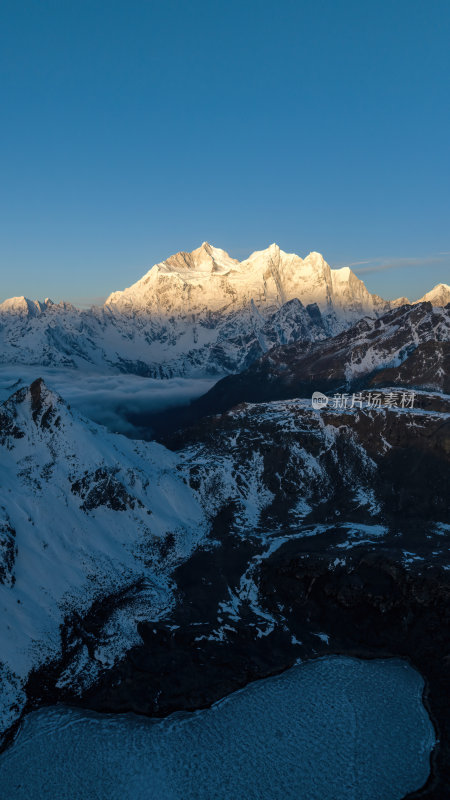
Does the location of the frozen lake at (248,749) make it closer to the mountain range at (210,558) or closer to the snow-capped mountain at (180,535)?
the mountain range at (210,558)

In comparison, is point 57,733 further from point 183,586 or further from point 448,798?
point 448,798

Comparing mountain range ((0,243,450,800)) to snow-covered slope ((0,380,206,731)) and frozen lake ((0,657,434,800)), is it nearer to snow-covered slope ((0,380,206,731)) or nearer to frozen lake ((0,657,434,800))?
snow-covered slope ((0,380,206,731))
